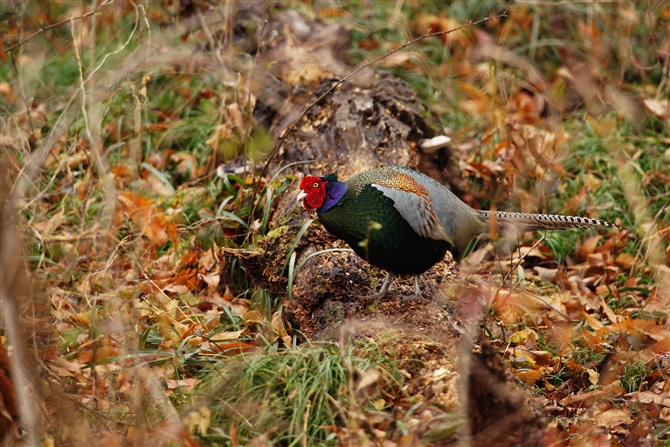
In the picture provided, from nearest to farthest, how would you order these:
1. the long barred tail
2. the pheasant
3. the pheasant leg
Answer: the pheasant
the pheasant leg
the long barred tail

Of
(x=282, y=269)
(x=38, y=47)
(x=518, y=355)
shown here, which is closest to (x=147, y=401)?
(x=282, y=269)

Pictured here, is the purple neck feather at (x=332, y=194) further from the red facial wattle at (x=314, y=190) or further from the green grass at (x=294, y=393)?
the green grass at (x=294, y=393)

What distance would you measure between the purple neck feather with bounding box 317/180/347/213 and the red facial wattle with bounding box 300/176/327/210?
2 centimetres

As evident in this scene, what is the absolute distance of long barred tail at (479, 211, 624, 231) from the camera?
4.25 m

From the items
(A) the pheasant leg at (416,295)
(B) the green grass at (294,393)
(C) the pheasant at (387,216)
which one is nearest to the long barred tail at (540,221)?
(C) the pheasant at (387,216)

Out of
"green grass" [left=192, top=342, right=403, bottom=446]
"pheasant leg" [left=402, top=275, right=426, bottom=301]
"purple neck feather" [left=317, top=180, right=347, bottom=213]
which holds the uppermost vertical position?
"purple neck feather" [left=317, top=180, right=347, bottom=213]

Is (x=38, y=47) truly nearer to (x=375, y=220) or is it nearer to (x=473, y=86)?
(x=473, y=86)

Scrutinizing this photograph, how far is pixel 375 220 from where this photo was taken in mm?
3812

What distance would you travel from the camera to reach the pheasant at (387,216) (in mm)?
3828

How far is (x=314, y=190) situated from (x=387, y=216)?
0.40m

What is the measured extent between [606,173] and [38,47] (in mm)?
5337

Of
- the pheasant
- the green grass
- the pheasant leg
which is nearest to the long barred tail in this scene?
the pheasant

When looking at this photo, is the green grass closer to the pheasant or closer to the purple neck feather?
the pheasant

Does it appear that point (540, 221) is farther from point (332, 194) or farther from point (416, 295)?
point (332, 194)
